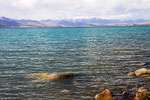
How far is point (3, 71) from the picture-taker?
25984 mm

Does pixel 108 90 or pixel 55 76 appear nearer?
pixel 108 90

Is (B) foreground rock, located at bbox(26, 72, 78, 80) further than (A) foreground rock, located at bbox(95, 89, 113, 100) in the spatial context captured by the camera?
Yes

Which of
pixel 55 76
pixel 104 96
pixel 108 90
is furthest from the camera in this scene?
pixel 55 76

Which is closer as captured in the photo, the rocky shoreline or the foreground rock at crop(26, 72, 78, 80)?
the rocky shoreline

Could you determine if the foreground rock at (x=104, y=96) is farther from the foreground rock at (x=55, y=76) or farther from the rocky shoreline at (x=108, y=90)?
the foreground rock at (x=55, y=76)

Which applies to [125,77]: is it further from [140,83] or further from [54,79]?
[54,79]

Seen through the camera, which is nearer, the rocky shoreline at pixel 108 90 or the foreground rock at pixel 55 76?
the rocky shoreline at pixel 108 90

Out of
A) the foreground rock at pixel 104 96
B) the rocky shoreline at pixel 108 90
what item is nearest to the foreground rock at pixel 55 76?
the rocky shoreline at pixel 108 90

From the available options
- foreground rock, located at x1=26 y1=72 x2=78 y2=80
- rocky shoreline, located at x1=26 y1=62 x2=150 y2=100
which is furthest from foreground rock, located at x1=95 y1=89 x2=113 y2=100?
foreground rock, located at x1=26 y1=72 x2=78 y2=80

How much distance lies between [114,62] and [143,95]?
1510cm

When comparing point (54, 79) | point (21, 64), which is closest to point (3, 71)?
point (21, 64)

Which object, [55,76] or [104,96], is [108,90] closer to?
[104,96]

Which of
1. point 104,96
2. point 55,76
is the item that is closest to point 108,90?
point 104,96

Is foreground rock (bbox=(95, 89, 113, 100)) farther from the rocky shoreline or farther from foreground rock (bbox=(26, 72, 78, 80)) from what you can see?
foreground rock (bbox=(26, 72, 78, 80))
